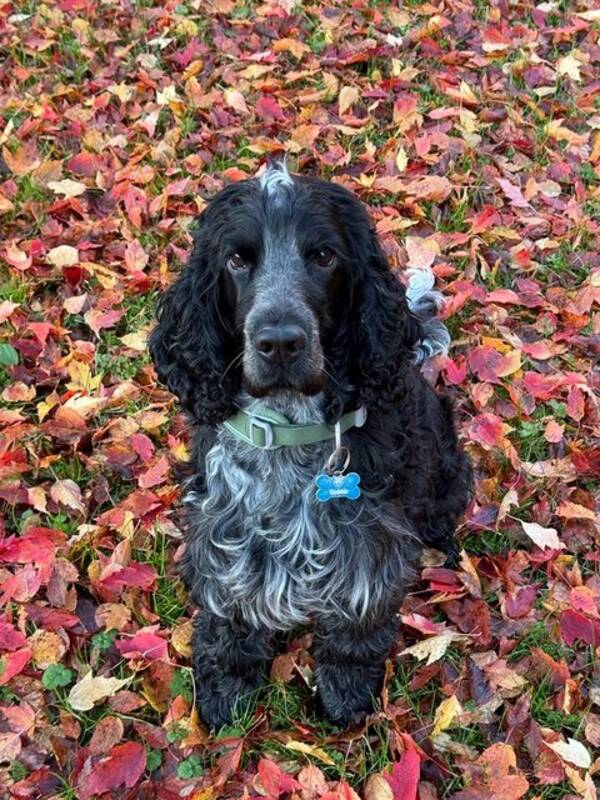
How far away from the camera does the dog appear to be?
288 cm

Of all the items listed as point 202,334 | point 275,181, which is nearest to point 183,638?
point 202,334

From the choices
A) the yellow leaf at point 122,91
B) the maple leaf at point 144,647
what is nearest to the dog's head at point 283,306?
the maple leaf at point 144,647

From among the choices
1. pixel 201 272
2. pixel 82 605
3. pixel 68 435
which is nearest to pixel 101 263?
pixel 68 435

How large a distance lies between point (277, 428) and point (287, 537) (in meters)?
0.45

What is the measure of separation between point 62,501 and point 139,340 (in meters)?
1.12

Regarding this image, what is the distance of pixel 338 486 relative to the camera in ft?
9.96

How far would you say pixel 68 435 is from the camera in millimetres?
4574

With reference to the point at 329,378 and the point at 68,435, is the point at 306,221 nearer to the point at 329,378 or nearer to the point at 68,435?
the point at 329,378

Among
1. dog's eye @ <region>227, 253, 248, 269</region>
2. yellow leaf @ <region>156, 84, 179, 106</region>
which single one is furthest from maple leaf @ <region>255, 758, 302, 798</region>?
yellow leaf @ <region>156, 84, 179, 106</region>

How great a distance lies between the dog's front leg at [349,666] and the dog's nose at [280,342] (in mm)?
1299

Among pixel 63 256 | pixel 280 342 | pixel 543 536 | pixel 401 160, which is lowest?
pixel 543 536

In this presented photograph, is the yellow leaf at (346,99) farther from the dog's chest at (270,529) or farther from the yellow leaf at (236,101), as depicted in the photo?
the dog's chest at (270,529)

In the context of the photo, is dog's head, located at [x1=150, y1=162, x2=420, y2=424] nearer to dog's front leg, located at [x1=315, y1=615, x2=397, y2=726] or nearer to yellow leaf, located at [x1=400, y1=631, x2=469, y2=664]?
dog's front leg, located at [x1=315, y1=615, x2=397, y2=726]

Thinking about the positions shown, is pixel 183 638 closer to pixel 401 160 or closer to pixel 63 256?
pixel 63 256
